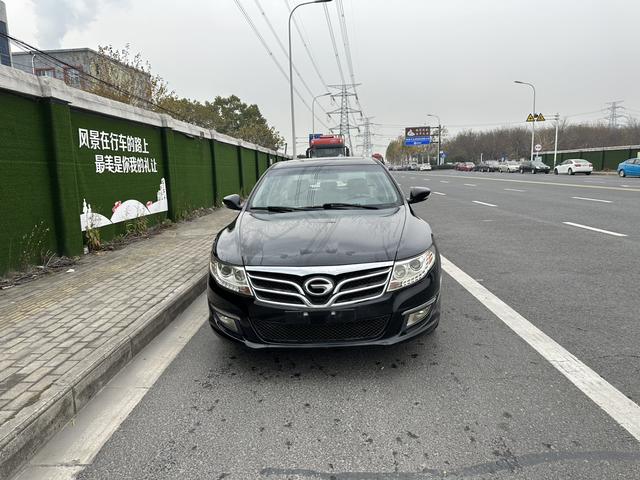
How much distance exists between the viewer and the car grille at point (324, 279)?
313cm

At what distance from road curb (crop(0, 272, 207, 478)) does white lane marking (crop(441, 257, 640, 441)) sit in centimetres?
320

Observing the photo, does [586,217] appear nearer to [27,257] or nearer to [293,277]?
[293,277]

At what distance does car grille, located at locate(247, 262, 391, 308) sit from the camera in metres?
3.13

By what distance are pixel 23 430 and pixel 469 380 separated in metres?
2.71

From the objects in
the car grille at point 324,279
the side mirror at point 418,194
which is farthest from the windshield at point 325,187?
the car grille at point 324,279

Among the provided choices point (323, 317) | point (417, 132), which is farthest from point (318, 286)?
point (417, 132)

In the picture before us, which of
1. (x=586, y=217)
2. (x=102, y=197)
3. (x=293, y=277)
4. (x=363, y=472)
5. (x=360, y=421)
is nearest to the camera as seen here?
(x=363, y=472)

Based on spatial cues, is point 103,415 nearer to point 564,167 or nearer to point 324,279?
point 324,279

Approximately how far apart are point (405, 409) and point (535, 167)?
5626 cm

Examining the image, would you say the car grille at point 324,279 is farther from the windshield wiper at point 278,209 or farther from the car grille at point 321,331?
the windshield wiper at point 278,209

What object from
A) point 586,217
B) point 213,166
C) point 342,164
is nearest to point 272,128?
point 213,166

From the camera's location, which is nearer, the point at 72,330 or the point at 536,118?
the point at 72,330

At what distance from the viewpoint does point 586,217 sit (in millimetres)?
11609

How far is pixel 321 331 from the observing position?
316 centimetres
